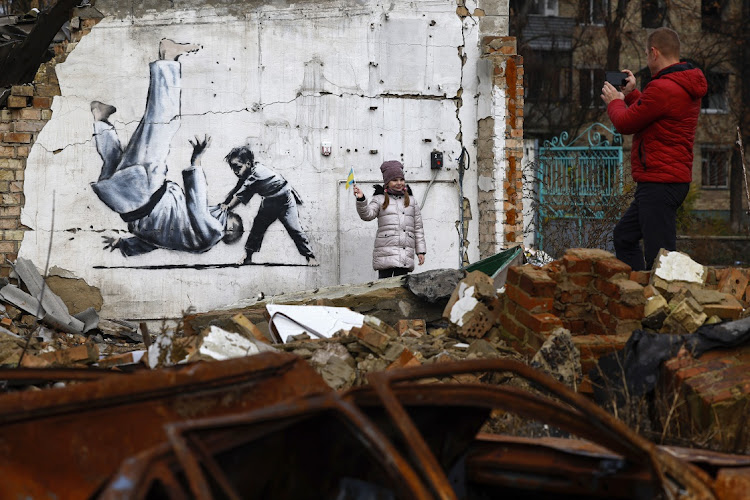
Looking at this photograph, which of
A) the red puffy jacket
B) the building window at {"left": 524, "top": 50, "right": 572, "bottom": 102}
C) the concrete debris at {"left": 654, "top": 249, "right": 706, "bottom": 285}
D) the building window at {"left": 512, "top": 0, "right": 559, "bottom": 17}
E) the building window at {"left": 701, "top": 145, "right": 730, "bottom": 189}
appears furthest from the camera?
the building window at {"left": 701, "top": 145, "right": 730, "bottom": 189}

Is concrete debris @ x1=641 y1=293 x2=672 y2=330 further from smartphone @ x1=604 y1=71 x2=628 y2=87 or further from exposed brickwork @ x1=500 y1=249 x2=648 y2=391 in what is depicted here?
smartphone @ x1=604 y1=71 x2=628 y2=87

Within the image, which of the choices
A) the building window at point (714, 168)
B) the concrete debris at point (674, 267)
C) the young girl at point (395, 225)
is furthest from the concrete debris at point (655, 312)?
the building window at point (714, 168)

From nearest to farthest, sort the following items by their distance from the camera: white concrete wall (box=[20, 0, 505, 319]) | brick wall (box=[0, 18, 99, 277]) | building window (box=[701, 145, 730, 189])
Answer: brick wall (box=[0, 18, 99, 277]) < white concrete wall (box=[20, 0, 505, 319]) < building window (box=[701, 145, 730, 189])

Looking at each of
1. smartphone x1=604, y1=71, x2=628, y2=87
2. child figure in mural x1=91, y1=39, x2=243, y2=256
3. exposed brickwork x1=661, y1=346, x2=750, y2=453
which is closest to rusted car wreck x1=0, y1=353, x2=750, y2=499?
exposed brickwork x1=661, y1=346, x2=750, y2=453

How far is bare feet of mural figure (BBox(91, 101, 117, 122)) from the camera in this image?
868 centimetres

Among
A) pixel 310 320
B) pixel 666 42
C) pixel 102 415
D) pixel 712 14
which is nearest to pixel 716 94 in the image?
pixel 712 14

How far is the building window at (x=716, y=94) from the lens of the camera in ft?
92.7

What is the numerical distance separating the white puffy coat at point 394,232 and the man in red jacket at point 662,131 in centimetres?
252

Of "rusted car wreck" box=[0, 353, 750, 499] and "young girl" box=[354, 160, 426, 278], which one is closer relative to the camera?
"rusted car wreck" box=[0, 353, 750, 499]

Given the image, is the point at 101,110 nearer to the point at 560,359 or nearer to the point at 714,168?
the point at 560,359

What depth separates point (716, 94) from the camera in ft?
95.2

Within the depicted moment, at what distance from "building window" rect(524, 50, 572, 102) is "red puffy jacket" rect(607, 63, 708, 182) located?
19342mm

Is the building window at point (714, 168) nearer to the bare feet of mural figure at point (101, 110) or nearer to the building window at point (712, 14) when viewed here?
the building window at point (712, 14)

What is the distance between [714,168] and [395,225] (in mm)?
25240
